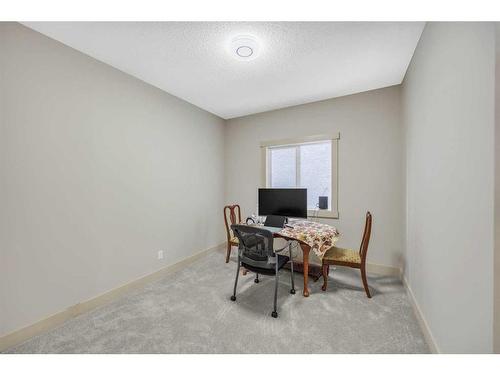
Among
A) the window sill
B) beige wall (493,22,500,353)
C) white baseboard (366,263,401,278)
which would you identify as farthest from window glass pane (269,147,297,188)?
beige wall (493,22,500,353)

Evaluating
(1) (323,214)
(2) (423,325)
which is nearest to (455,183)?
(2) (423,325)

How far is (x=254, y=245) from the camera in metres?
2.12

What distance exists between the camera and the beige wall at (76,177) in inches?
64.6

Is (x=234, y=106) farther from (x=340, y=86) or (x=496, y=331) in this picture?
(x=496, y=331)

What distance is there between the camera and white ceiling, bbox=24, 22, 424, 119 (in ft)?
5.67

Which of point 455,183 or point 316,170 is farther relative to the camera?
point 316,170

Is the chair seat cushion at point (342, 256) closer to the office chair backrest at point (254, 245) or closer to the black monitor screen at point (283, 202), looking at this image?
the black monitor screen at point (283, 202)

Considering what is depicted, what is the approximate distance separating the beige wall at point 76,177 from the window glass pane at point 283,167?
5.22 ft

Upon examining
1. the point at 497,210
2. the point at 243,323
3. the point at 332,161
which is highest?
the point at 332,161

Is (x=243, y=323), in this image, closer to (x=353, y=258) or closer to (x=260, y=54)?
(x=353, y=258)

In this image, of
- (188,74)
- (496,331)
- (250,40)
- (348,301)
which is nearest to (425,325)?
(348,301)

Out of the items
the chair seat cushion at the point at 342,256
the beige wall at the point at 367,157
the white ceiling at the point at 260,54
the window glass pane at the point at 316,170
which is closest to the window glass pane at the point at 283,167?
the window glass pane at the point at 316,170

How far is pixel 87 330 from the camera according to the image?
1.79m

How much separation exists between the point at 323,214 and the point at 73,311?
315cm
